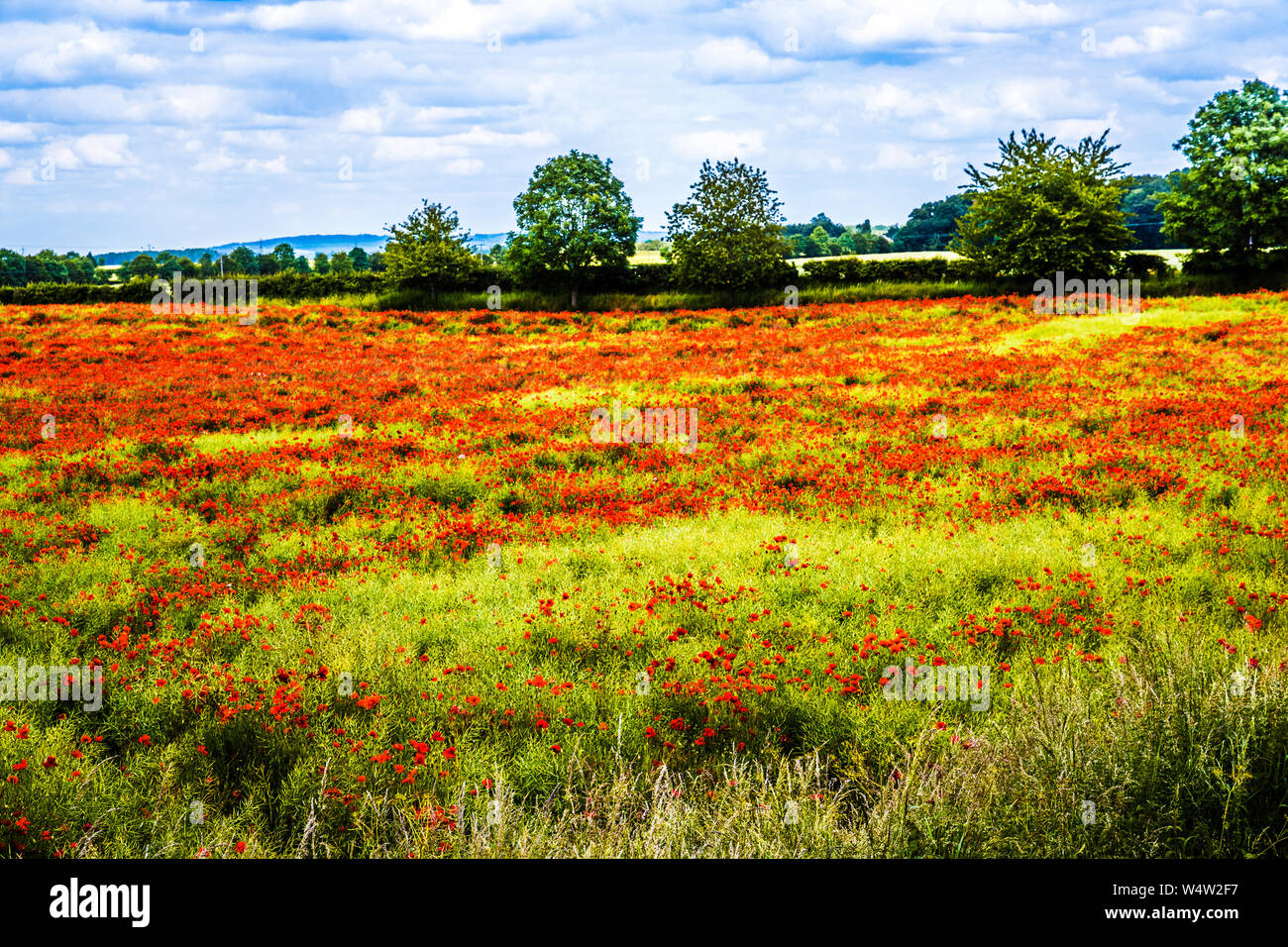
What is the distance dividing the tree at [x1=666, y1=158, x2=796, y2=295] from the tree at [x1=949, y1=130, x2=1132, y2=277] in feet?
32.8

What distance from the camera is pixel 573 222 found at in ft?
130

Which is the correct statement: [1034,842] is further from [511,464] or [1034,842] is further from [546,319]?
[546,319]

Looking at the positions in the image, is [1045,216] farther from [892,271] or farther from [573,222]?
[573,222]

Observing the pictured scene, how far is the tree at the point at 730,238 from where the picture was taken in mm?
38688

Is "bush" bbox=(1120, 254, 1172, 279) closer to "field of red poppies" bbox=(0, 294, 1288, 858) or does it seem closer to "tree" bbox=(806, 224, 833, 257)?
"field of red poppies" bbox=(0, 294, 1288, 858)

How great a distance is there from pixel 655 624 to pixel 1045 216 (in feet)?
127

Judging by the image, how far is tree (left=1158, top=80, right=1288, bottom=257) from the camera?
37.5 metres

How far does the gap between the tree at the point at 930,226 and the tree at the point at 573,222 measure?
45.6 meters

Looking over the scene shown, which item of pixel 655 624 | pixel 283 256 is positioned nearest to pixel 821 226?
pixel 283 256

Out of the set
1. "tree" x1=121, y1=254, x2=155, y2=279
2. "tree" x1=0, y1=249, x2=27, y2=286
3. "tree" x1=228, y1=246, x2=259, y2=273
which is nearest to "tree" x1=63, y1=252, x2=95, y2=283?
"tree" x1=0, y1=249, x2=27, y2=286

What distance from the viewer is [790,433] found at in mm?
13562

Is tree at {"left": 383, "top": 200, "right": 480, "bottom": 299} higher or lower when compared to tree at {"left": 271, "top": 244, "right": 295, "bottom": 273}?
lower

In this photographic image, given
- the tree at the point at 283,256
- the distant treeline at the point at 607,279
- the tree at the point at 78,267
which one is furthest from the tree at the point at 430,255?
the tree at the point at 78,267

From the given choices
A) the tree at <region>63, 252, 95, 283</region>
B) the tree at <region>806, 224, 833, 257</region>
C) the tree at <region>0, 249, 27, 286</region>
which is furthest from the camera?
the tree at <region>806, 224, 833, 257</region>
